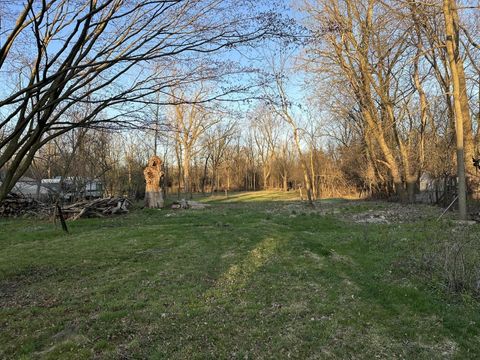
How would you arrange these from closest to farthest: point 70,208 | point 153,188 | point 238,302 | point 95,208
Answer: point 238,302 < point 70,208 < point 95,208 < point 153,188

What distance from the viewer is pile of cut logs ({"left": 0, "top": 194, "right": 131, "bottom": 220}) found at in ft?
53.7

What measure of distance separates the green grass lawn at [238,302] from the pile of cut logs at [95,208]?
734cm

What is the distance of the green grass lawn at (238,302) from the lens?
3627 millimetres

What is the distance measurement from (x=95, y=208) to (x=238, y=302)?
13.6 metres

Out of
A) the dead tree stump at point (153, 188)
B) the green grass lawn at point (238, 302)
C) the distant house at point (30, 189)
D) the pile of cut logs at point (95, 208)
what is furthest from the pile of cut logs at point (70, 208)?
the green grass lawn at point (238, 302)

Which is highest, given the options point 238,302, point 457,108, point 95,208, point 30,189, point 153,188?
point 457,108

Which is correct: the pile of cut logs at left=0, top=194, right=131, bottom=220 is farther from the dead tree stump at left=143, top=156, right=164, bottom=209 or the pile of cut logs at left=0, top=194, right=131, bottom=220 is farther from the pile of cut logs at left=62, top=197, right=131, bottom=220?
the dead tree stump at left=143, top=156, right=164, bottom=209

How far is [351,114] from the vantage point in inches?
920

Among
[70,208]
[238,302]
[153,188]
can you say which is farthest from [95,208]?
[238,302]

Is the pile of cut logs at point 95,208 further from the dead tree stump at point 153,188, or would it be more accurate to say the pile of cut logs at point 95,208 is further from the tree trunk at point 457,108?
the tree trunk at point 457,108

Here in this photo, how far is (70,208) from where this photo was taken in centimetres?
1653

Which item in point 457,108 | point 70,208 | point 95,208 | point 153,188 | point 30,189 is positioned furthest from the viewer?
point 30,189

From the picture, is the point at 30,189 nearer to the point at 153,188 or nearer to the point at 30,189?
the point at 30,189

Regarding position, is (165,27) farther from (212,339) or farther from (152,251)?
(152,251)
